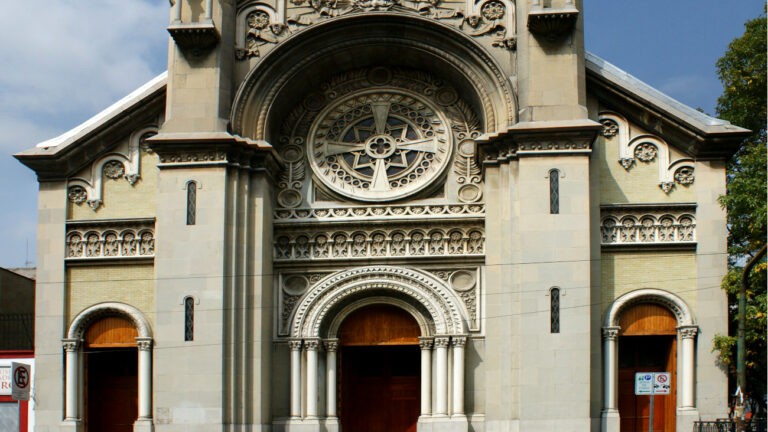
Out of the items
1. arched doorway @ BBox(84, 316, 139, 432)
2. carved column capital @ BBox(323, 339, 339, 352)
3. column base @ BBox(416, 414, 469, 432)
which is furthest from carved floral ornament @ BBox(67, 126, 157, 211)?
column base @ BBox(416, 414, 469, 432)

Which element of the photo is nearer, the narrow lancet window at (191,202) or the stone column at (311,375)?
the narrow lancet window at (191,202)

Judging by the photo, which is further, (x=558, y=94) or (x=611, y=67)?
(x=611, y=67)

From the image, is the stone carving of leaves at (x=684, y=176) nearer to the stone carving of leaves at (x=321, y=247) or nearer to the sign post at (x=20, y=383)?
the stone carving of leaves at (x=321, y=247)

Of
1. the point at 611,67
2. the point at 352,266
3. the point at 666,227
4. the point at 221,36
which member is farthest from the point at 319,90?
the point at 666,227

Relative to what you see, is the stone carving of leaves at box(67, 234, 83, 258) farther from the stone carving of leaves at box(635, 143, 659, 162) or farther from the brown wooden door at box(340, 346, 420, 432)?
the stone carving of leaves at box(635, 143, 659, 162)

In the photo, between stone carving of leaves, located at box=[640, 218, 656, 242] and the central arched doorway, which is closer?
stone carving of leaves, located at box=[640, 218, 656, 242]

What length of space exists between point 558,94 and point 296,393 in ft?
31.9

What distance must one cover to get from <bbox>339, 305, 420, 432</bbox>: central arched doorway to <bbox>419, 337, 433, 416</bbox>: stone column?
1.93ft

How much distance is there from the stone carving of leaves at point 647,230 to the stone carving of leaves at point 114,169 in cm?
1327

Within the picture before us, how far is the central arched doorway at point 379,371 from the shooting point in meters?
28.5

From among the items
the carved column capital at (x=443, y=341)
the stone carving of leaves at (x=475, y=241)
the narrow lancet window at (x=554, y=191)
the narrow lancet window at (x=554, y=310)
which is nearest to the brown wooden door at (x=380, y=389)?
the carved column capital at (x=443, y=341)

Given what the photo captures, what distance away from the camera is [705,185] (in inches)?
1069

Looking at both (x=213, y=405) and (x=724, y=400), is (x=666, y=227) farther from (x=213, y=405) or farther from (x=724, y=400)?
(x=213, y=405)

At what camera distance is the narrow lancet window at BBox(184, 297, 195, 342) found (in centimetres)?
2664
